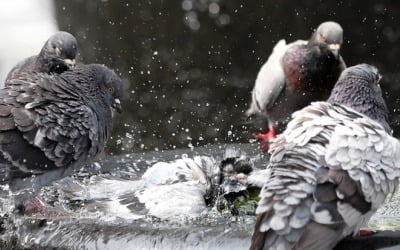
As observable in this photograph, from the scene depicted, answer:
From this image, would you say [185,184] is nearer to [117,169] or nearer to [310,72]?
[117,169]

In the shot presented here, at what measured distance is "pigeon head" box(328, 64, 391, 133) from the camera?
4.57m

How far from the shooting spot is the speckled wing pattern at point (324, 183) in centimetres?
354

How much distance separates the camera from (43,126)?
15.0 feet

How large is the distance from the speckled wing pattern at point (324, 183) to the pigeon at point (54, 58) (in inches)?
106

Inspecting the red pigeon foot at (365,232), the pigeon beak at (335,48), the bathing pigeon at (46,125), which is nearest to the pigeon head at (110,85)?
the bathing pigeon at (46,125)

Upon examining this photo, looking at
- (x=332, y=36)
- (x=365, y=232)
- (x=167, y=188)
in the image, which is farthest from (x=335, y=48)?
(x=365, y=232)

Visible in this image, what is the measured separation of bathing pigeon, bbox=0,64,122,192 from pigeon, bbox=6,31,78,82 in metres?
1.23

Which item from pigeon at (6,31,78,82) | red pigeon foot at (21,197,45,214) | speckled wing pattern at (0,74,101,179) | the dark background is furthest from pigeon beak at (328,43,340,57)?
red pigeon foot at (21,197,45,214)

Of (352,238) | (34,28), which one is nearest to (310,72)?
(352,238)

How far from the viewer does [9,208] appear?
4.37 meters

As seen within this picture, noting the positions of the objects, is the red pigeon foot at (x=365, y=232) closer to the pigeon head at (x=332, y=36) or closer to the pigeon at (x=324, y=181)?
the pigeon at (x=324, y=181)

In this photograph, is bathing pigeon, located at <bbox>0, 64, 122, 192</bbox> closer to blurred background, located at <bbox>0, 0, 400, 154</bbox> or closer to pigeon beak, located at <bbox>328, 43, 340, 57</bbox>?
pigeon beak, located at <bbox>328, 43, 340, 57</bbox>

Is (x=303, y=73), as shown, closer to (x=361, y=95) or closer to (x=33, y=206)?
(x=361, y=95)

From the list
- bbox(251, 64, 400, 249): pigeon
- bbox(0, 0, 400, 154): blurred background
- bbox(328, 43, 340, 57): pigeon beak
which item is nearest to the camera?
bbox(251, 64, 400, 249): pigeon
